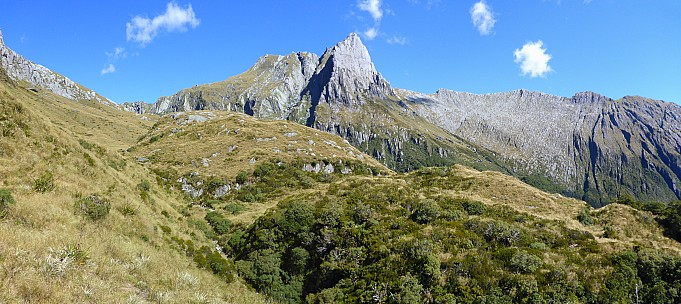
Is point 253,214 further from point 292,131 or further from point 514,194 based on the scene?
point 292,131

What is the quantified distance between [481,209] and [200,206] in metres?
38.2

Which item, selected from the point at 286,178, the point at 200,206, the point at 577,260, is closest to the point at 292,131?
the point at 286,178

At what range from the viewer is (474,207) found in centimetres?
3419

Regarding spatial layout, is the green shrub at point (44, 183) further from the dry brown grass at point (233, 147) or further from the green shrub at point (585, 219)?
the green shrub at point (585, 219)

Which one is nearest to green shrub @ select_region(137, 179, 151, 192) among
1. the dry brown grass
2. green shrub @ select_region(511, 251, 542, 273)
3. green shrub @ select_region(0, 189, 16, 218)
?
green shrub @ select_region(0, 189, 16, 218)

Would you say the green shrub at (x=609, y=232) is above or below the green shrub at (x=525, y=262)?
above

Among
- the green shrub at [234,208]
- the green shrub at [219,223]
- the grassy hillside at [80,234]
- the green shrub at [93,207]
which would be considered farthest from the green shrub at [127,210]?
the green shrub at [234,208]

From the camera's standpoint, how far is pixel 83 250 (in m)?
13.5

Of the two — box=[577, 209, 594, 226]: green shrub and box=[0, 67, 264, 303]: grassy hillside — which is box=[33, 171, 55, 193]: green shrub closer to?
box=[0, 67, 264, 303]: grassy hillside

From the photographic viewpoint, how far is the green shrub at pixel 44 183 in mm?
19625

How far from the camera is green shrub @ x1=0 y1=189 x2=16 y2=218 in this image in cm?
1519

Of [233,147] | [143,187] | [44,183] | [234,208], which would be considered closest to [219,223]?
[234,208]

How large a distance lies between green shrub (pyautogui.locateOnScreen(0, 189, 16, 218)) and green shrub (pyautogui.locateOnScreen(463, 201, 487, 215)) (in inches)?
1371

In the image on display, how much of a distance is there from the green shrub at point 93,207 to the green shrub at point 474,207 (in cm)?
3158
